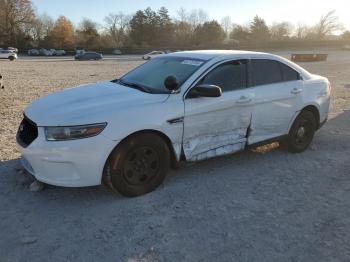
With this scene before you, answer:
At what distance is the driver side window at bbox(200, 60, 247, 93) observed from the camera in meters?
4.96

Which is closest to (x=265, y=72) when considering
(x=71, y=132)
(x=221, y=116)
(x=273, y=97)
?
(x=273, y=97)

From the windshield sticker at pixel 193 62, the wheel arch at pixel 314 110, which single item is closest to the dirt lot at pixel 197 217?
the wheel arch at pixel 314 110

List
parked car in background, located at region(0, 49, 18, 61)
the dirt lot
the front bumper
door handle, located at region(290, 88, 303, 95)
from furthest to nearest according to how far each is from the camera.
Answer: parked car in background, located at region(0, 49, 18, 61), door handle, located at region(290, 88, 303, 95), the front bumper, the dirt lot

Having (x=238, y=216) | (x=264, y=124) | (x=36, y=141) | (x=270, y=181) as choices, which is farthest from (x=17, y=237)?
(x=264, y=124)

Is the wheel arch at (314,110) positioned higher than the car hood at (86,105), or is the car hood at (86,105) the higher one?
the car hood at (86,105)

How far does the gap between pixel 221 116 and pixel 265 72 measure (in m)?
1.16

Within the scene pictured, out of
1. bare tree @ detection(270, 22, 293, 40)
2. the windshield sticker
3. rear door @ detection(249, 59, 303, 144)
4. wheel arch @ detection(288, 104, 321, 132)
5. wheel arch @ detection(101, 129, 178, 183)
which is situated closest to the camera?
wheel arch @ detection(101, 129, 178, 183)

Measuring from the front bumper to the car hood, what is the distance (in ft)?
0.65

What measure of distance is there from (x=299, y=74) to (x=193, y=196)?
2822 mm

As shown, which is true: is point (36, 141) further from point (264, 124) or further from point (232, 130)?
point (264, 124)

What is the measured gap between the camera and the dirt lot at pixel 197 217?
3.45 meters

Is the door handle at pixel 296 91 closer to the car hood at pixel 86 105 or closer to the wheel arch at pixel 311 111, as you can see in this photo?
the wheel arch at pixel 311 111

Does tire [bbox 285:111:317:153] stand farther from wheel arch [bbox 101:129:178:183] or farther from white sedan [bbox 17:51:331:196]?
wheel arch [bbox 101:129:178:183]

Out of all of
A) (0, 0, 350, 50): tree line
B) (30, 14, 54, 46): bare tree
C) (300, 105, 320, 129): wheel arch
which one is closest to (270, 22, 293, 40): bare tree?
(0, 0, 350, 50): tree line
